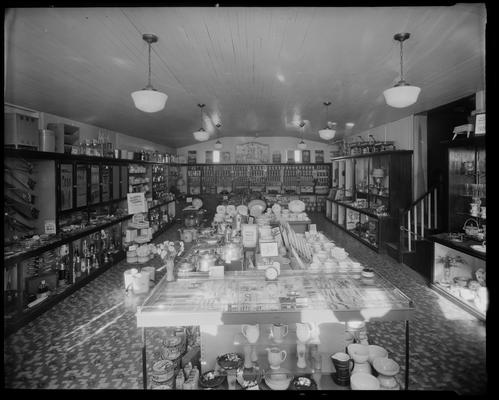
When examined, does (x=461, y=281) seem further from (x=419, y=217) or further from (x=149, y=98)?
(x=149, y=98)

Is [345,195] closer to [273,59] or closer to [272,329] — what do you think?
[273,59]

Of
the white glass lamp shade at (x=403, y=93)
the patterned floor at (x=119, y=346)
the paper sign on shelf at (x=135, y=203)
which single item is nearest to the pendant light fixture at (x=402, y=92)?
the white glass lamp shade at (x=403, y=93)

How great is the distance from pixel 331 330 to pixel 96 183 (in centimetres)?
664

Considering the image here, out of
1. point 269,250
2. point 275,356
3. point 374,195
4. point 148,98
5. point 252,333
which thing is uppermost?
point 148,98

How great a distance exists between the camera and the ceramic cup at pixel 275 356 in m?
3.06

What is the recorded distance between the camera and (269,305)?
2.99m

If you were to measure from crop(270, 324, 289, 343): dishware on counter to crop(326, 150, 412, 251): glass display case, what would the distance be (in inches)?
248

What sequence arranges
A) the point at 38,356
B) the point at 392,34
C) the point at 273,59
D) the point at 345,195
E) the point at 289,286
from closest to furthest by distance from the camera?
the point at 289,286 → the point at 38,356 → the point at 392,34 → the point at 273,59 → the point at 345,195

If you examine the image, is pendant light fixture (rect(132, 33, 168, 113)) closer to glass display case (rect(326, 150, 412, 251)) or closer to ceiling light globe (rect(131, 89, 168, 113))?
ceiling light globe (rect(131, 89, 168, 113))

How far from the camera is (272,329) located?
10.6ft

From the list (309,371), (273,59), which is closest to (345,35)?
(273,59)

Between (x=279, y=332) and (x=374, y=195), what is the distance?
27.0 ft

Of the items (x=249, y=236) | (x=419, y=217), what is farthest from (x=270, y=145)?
(x=249, y=236)

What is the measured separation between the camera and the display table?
2.84m
